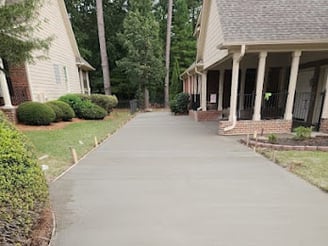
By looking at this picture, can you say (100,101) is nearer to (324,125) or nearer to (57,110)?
(57,110)

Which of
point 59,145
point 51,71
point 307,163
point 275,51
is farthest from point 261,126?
point 51,71

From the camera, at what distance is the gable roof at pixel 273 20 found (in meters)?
8.19

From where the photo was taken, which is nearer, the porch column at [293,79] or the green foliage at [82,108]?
the porch column at [293,79]

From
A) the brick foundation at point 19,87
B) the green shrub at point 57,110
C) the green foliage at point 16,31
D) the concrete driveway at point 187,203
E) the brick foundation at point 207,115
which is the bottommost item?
the brick foundation at point 207,115

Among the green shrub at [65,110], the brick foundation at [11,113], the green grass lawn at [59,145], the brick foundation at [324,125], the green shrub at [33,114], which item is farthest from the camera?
the green shrub at [65,110]

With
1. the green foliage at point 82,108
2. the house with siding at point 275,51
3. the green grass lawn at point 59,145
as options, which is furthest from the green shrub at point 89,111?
the house with siding at point 275,51

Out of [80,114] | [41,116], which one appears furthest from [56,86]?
[41,116]

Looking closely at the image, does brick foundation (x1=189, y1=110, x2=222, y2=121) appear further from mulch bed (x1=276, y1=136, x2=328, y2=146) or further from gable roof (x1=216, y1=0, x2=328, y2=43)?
mulch bed (x1=276, y1=136, x2=328, y2=146)

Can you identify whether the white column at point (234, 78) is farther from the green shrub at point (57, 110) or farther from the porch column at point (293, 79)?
the green shrub at point (57, 110)

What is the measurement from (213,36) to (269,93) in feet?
11.9

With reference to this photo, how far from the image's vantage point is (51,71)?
A: 14.1 meters

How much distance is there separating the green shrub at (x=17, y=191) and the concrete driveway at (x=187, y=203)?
47 centimetres

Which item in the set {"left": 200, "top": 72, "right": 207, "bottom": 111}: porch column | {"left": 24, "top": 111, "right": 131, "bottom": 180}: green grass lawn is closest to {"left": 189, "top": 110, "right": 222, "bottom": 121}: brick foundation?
{"left": 200, "top": 72, "right": 207, "bottom": 111}: porch column

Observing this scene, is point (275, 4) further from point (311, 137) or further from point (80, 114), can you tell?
point (80, 114)
